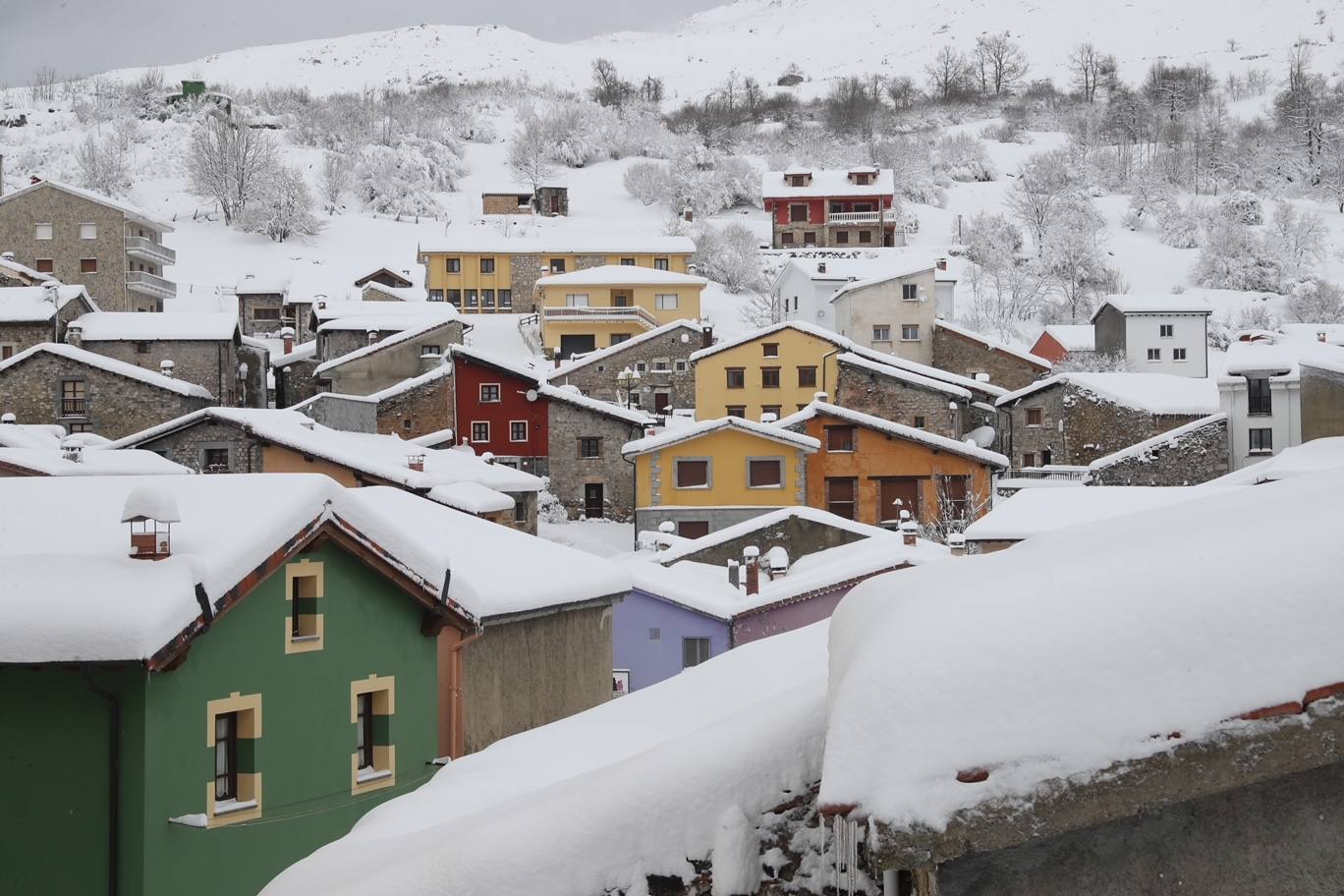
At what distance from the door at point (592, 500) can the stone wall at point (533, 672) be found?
1058 inches

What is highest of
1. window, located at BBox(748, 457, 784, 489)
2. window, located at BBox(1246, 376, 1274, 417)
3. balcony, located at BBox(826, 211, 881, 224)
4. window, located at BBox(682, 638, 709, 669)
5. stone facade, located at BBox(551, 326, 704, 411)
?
balcony, located at BBox(826, 211, 881, 224)

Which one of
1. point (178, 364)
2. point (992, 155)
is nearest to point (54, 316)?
point (178, 364)

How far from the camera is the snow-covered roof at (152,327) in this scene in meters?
50.3

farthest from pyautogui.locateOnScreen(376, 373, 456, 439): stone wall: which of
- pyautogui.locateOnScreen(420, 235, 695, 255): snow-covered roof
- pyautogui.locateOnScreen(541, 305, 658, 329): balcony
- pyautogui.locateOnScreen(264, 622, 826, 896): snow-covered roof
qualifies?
pyautogui.locateOnScreen(264, 622, 826, 896): snow-covered roof

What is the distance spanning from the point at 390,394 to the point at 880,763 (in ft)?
148

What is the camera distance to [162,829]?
11828 mm

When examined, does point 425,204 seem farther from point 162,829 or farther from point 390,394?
point 162,829

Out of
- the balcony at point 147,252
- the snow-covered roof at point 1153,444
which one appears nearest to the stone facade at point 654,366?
the snow-covered roof at point 1153,444

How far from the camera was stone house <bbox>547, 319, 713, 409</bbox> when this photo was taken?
183ft

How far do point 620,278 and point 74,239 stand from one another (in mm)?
23720

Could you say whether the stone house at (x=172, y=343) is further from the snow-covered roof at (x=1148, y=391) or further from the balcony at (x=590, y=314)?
the snow-covered roof at (x=1148, y=391)

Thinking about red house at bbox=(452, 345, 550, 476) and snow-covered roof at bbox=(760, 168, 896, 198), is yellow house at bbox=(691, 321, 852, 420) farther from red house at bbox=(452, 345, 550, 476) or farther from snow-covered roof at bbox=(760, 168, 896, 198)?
snow-covered roof at bbox=(760, 168, 896, 198)

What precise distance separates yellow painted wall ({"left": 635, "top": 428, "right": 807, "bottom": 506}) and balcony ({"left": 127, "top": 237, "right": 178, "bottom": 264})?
33.6 m

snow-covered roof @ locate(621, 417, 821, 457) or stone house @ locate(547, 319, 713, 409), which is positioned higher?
stone house @ locate(547, 319, 713, 409)
